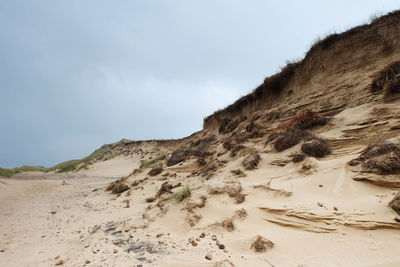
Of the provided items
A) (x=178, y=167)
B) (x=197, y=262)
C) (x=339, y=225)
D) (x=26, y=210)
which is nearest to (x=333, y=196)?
(x=339, y=225)

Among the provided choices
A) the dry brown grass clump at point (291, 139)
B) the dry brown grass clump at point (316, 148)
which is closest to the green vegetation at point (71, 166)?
the dry brown grass clump at point (291, 139)

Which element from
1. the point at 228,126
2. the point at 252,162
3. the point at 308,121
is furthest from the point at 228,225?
the point at 228,126

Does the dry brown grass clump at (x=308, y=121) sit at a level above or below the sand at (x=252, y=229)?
above

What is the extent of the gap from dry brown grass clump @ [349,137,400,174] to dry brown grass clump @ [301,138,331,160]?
1.21 m

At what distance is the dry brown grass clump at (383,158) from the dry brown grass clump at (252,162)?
269 cm

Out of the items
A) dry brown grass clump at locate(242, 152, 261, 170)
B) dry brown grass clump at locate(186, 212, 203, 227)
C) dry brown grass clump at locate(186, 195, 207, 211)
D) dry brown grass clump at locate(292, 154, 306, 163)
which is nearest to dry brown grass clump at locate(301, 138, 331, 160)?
dry brown grass clump at locate(292, 154, 306, 163)

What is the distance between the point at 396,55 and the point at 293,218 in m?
9.23

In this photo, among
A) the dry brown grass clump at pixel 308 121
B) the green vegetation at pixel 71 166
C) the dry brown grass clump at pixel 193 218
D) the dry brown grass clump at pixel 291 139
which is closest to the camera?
the dry brown grass clump at pixel 193 218

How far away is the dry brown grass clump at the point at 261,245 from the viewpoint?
7.79 ft

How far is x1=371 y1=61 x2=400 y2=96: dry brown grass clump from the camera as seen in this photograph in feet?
17.9

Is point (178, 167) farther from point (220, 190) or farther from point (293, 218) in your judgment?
point (293, 218)

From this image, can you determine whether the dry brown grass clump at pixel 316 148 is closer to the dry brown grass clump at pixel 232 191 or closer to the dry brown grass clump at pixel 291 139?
the dry brown grass clump at pixel 291 139

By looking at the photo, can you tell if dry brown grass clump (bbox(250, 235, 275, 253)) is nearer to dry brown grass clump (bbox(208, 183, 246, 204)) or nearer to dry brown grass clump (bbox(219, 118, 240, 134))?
dry brown grass clump (bbox(208, 183, 246, 204))

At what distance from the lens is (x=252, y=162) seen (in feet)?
19.5
